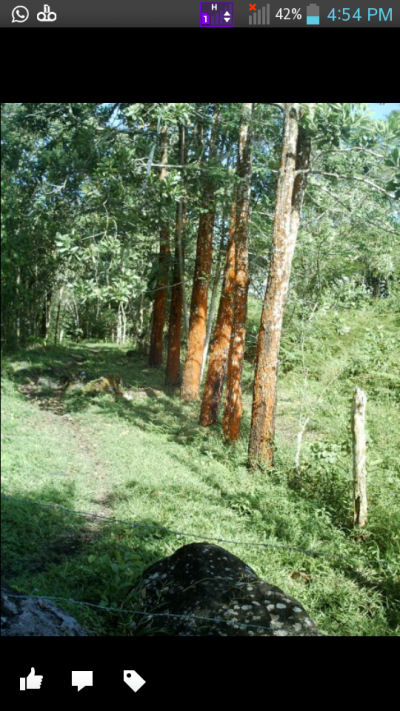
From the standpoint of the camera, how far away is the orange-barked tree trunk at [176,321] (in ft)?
12.5

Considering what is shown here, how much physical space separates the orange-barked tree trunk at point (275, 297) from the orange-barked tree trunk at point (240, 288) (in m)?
0.20

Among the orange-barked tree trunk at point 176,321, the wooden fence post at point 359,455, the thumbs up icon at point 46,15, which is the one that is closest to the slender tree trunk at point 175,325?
the orange-barked tree trunk at point 176,321

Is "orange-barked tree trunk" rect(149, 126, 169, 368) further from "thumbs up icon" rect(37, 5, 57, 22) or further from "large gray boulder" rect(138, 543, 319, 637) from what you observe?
"thumbs up icon" rect(37, 5, 57, 22)

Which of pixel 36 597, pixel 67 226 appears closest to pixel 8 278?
pixel 67 226

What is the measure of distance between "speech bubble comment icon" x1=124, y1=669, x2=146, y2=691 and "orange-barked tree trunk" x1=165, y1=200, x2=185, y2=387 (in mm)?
2332

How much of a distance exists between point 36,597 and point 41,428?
0.85m

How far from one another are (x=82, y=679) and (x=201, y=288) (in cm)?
361

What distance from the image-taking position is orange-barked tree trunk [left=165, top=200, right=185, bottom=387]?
150 inches

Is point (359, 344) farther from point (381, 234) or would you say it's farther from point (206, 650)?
point (206, 650)

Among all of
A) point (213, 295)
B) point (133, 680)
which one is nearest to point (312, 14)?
point (133, 680)

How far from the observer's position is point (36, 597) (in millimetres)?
1951

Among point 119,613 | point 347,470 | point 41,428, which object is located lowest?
point 119,613

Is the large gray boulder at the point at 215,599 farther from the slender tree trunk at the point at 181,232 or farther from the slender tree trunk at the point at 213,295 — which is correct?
the slender tree trunk at the point at 181,232

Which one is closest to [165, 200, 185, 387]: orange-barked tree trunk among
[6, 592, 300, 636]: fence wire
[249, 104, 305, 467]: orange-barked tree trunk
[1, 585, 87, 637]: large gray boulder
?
[249, 104, 305, 467]: orange-barked tree trunk
